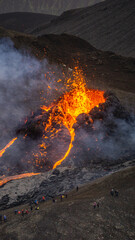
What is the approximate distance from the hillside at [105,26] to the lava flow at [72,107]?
39.2 m

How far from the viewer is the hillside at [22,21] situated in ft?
399

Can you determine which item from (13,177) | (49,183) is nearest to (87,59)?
(13,177)

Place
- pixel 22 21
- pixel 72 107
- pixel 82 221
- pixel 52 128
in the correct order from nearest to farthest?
1. pixel 82 221
2. pixel 52 128
3. pixel 72 107
4. pixel 22 21

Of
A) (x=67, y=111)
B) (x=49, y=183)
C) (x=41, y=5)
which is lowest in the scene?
(x=49, y=183)

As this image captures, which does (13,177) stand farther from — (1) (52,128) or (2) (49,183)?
(1) (52,128)

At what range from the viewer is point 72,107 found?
28.9m

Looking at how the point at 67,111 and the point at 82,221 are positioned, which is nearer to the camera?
Answer: the point at 82,221

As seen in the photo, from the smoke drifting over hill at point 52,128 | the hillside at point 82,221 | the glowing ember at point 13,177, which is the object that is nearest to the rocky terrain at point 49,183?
the glowing ember at point 13,177

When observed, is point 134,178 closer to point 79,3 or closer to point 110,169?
point 110,169

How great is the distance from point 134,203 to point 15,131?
16.7 meters

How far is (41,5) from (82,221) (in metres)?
210

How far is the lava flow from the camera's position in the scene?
26.6 metres

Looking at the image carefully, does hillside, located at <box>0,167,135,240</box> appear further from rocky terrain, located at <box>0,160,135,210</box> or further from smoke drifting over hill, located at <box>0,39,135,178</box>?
smoke drifting over hill, located at <box>0,39,135,178</box>

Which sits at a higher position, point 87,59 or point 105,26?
point 105,26
